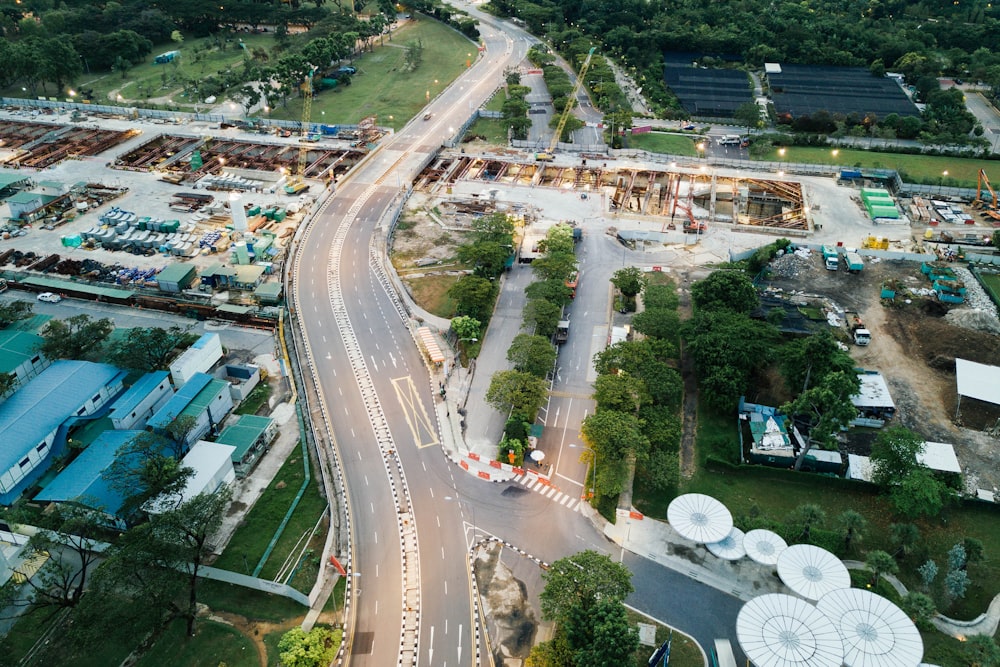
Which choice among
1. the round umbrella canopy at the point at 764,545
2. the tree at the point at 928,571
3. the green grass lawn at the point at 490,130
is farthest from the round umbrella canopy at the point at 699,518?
the green grass lawn at the point at 490,130

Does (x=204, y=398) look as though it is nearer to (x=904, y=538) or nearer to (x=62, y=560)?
(x=62, y=560)

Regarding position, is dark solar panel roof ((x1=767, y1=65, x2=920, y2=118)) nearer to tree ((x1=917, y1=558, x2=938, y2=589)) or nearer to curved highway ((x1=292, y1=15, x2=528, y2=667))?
curved highway ((x1=292, y1=15, x2=528, y2=667))

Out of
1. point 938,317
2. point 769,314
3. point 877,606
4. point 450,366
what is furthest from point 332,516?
point 938,317

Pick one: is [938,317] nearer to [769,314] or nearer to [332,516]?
[769,314]

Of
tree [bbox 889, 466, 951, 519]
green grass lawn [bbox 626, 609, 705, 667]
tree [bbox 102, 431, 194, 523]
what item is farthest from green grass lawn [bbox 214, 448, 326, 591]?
tree [bbox 889, 466, 951, 519]

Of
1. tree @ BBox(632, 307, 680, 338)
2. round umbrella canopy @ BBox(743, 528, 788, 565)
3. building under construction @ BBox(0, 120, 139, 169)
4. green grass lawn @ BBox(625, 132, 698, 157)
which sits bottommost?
building under construction @ BBox(0, 120, 139, 169)

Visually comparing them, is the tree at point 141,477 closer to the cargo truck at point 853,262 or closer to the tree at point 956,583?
the tree at point 956,583
